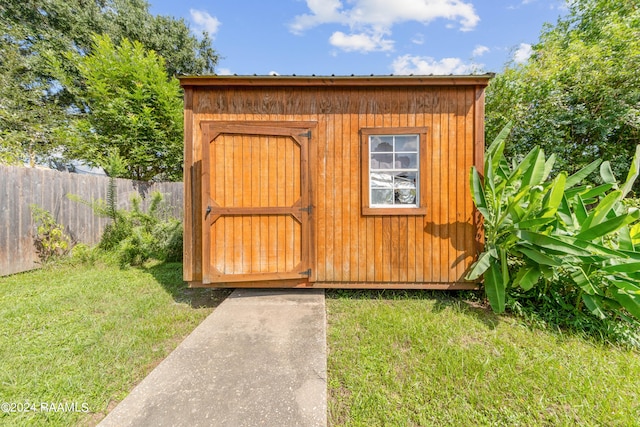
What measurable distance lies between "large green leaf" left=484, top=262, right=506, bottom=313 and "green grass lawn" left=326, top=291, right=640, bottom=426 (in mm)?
172

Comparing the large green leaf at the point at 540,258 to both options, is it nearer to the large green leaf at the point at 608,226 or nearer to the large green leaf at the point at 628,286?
the large green leaf at the point at 608,226

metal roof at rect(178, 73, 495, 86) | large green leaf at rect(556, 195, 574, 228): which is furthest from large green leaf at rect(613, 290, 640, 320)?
metal roof at rect(178, 73, 495, 86)

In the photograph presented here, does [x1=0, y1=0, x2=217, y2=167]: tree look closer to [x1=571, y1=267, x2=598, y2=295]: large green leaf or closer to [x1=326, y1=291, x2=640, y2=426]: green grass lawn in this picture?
[x1=326, y1=291, x2=640, y2=426]: green grass lawn

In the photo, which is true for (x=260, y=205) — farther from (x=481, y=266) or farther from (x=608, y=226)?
(x=608, y=226)

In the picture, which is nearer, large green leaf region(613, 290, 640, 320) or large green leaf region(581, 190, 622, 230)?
large green leaf region(613, 290, 640, 320)

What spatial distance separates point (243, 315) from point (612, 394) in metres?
3.27

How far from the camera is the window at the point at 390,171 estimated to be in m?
3.40

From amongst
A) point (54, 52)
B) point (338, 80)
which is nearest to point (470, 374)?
point (338, 80)

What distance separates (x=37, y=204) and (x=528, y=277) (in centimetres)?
779

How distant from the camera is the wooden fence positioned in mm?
3948

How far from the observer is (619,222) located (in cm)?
235

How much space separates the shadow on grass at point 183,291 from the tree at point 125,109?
15.7 feet

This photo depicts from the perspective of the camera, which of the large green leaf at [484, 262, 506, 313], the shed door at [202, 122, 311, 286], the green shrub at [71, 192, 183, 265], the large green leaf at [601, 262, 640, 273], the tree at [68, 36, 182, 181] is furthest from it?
the tree at [68, 36, 182, 181]

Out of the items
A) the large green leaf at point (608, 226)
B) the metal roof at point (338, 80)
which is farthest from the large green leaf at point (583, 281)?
the metal roof at point (338, 80)
